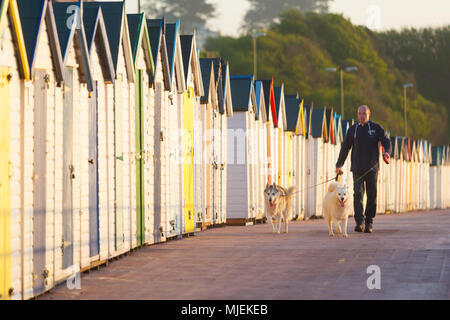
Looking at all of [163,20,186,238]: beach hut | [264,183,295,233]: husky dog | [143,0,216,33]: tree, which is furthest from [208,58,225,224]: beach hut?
[143,0,216,33]: tree

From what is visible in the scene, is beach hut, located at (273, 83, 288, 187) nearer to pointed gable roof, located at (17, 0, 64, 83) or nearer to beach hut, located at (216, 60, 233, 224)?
beach hut, located at (216, 60, 233, 224)

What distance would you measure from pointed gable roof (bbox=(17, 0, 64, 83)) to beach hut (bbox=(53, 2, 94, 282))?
471 mm

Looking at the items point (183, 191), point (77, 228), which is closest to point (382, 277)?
point (77, 228)

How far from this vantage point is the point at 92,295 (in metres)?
10.7

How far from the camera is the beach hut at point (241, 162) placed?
27.7m

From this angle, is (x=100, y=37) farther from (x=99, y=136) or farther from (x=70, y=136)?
(x=70, y=136)

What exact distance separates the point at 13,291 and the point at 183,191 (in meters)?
10.5

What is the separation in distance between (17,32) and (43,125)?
1360mm

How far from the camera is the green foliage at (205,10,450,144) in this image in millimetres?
96250

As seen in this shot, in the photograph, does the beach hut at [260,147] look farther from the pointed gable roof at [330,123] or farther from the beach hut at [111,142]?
the beach hut at [111,142]

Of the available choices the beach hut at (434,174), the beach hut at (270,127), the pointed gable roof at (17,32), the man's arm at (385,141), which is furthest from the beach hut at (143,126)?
the beach hut at (434,174)

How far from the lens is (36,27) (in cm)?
1135

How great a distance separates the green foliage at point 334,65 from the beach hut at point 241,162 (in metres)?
59.5
